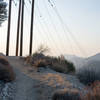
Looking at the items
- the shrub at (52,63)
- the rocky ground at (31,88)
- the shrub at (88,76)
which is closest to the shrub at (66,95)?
the rocky ground at (31,88)

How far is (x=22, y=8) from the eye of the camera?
1287 inches

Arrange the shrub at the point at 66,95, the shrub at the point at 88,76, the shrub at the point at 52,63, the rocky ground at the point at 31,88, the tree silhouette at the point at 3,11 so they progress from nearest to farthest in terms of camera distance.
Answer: the shrub at the point at 66,95 < the rocky ground at the point at 31,88 < the shrub at the point at 88,76 < the shrub at the point at 52,63 < the tree silhouette at the point at 3,11

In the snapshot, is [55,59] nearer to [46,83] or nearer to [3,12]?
[46,83]

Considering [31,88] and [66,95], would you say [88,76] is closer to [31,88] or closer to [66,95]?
[31,88]

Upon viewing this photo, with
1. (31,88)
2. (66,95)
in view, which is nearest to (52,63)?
(31,88)

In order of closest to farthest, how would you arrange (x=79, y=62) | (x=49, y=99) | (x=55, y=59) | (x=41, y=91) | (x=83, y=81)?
1. (x=49, y=99)
2. (x=41, y=91)
3. (x=83, y=81)
4. (x=79, y=62)
5. (x=55, y=59)

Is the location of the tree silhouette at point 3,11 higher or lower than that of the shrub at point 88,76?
higher

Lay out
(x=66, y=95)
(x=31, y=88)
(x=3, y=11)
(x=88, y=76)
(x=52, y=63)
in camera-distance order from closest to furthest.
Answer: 1. (x=66, y=95)
2. (x=31, y=88)
3. (x=88, y=76)
4. (x=52, y=63)
5. (x=3, y=11)

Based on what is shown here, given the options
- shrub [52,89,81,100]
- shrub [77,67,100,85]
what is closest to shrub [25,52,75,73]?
shrub [77,67,100,85]

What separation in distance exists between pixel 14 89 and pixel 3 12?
22.0 metres

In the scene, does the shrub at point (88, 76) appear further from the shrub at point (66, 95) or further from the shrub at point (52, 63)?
the shrub at point (66, 95)

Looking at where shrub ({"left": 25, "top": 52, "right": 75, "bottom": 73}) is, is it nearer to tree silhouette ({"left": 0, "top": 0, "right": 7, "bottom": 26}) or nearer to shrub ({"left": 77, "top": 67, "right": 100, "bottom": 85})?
shrub ({"left": 77, "top": 67, "right": 100, "bottom": 85})

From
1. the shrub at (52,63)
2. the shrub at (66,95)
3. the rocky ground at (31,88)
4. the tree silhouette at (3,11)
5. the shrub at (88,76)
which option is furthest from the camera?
the tree silhouette at (3,11)

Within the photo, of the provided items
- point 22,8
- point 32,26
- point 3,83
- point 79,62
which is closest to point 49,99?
point 3,83
